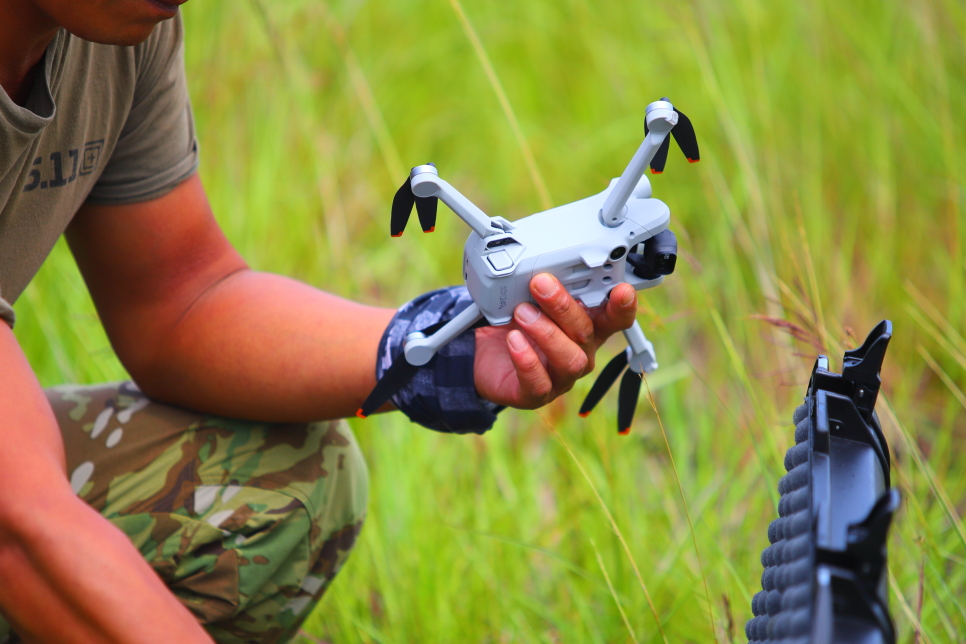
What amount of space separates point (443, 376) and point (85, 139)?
1.80ft

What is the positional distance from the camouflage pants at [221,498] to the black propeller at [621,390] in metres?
0.44

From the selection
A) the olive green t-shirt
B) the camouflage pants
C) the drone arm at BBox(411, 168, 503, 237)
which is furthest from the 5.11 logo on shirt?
the drone arm at BBox(411, 168, 503, 237)

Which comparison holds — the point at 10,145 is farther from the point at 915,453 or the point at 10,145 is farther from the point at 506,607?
the point at 915,453

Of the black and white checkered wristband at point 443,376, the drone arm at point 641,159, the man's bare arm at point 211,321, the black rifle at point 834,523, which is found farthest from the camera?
the man's bare arm at point 211,321

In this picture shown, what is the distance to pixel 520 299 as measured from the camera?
88 centimetres

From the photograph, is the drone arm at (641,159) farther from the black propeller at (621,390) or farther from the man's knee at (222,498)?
the man's knee at (222,498)

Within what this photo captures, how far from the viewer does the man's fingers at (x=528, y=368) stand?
0.89 metres

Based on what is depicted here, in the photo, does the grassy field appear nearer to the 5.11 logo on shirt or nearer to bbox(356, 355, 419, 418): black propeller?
bbox(356, 355, 419, 418): black propeller

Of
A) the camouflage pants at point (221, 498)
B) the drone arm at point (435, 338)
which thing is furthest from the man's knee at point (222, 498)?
the drone arm at point (435, 338)

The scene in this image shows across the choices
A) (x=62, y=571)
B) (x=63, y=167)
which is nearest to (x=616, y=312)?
(x=62, y=571)

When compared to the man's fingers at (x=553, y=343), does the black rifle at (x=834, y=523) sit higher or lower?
lower

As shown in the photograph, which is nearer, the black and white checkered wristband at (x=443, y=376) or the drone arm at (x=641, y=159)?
the drone arm at (x=641, y=159)

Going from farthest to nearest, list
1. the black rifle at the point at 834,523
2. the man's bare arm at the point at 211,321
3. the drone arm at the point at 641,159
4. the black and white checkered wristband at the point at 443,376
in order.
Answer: the man's bare arm at the point at 211,321, the black and white checkered wristband at the point at 443,376, the drone arm at the point at 641,159, the black rifle at the point at 834,523

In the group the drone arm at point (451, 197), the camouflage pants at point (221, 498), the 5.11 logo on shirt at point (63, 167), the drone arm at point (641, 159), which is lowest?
the camouflage pants at point (221, 498)
